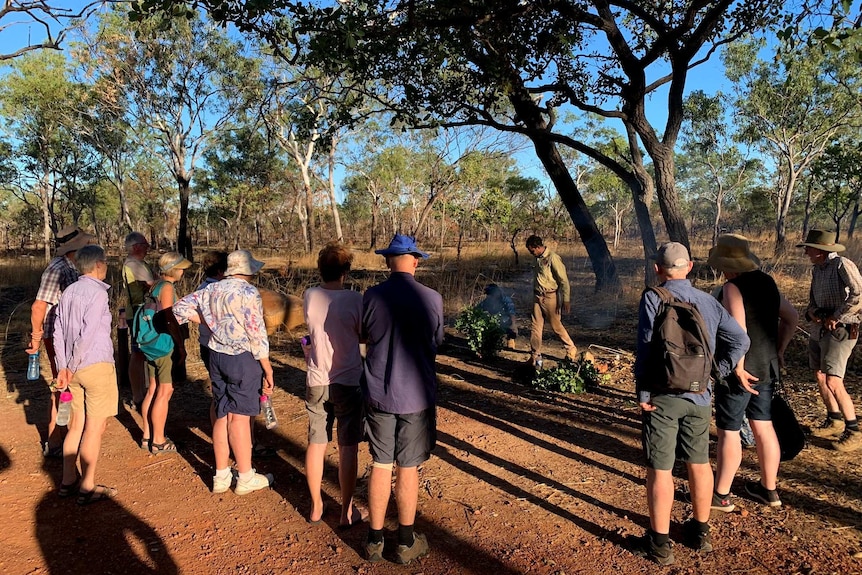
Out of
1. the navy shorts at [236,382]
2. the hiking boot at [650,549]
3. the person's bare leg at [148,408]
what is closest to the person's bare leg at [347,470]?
the navy shorts at [236,382]

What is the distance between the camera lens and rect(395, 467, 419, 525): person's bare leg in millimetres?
2639

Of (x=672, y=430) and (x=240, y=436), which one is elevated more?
(x=672, y=430)

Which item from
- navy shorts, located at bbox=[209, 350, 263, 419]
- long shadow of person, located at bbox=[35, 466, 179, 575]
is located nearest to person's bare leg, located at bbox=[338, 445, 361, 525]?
navy shorts, located at bbox=[209, 350, 263, 419]

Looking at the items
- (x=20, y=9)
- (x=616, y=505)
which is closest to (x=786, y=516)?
(x=616, y=505)

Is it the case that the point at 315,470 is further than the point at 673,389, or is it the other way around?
the point at 315,470

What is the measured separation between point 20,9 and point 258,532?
226 inches

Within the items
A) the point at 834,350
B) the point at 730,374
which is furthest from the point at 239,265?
the point at 834,350

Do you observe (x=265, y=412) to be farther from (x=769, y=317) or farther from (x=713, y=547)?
(x=769, y=317)

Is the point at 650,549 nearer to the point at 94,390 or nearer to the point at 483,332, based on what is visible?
the point at 94,390

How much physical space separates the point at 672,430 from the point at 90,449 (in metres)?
3.48

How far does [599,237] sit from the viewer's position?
436 inches

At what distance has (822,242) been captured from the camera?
3.92 m

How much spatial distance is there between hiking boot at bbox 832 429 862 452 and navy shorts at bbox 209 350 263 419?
14.1 ft

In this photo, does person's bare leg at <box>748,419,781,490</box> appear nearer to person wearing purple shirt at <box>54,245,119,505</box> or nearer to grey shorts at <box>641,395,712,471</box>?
grey shorts at <box>641,395,712,471</box>
